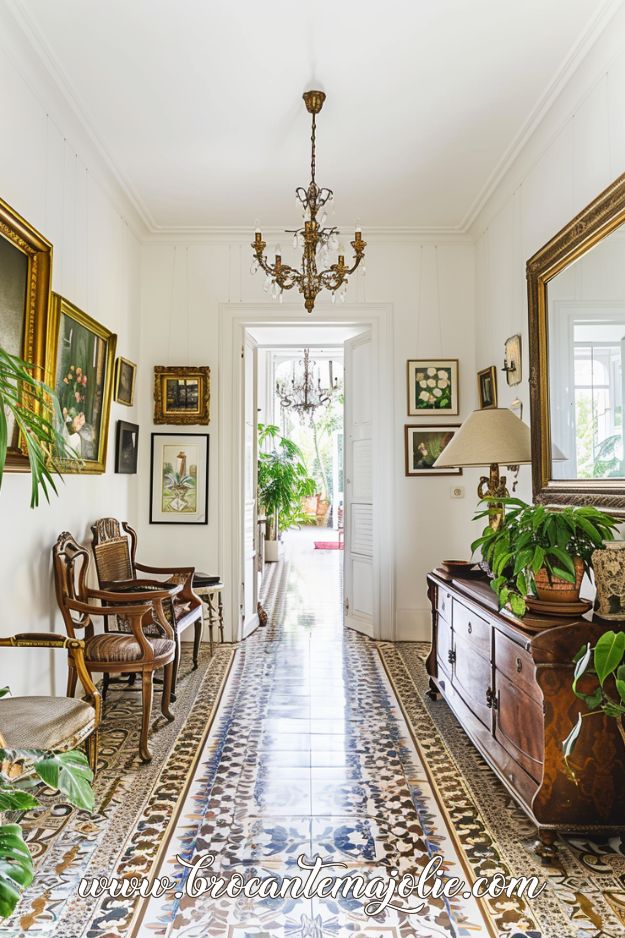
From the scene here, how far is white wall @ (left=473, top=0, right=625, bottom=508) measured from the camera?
9.20 ft

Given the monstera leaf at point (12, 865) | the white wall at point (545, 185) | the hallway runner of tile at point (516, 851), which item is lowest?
the hallway runner of tile at point (516, 851)

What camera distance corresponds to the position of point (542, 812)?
208 centimetres

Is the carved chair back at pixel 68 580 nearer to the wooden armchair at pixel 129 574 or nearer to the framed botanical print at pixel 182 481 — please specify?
the wooden armchair at pixel 129 574

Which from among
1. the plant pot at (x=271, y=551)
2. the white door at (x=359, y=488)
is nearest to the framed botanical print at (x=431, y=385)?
the white door at (x=359, y=488)

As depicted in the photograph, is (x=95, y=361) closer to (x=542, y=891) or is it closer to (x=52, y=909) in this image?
(x=52, y=909)

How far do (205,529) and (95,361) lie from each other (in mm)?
1749

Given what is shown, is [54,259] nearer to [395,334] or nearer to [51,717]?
[51,717]

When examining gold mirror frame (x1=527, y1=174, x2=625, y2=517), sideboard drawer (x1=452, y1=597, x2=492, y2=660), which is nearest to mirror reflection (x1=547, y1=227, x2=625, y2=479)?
gold mirror frame (x1=527, y1=174, x2=625, y2=517)

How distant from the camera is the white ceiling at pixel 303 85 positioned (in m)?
2.73

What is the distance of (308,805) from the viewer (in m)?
2.50

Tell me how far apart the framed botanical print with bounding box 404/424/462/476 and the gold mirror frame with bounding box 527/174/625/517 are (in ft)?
4.66

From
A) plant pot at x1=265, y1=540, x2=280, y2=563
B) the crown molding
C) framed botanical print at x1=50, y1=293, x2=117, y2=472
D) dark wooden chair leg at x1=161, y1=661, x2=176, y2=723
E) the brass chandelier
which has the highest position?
the crown molding

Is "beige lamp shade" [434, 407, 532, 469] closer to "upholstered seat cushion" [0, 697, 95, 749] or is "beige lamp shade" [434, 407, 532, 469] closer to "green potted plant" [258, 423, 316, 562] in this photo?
"upholstered seat cushion" [0, 697, 95, 749]

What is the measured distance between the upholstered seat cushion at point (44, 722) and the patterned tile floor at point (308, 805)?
22.0 inches
